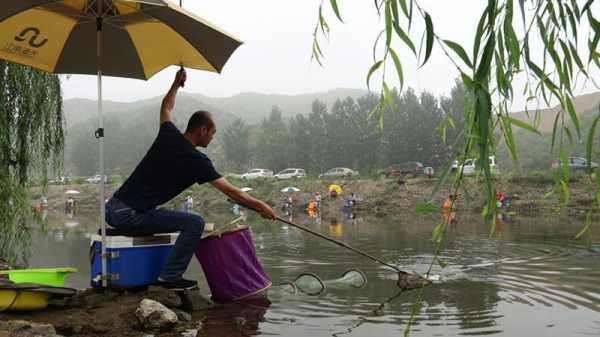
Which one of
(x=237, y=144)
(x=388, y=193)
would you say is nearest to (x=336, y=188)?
(x=388, y=193)

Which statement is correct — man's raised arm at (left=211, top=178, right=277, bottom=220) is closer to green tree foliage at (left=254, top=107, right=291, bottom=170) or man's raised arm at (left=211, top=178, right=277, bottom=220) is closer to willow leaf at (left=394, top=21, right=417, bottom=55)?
willow leaf at (left=394, top=21, right=417, bottom=55)

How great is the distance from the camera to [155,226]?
4.80 meters

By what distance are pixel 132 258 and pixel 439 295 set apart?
339 centimetres

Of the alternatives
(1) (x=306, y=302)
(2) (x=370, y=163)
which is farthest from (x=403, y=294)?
(2) (x=370, y=163)

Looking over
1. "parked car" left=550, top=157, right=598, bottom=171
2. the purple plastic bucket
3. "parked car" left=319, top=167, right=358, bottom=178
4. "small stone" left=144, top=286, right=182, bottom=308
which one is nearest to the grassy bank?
"parked car" left=550, top=157, right=598, bottom=171

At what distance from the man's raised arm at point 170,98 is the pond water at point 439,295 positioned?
1910 mm

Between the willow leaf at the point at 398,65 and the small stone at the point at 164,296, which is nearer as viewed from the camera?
the willow leaf at the point at 398,65

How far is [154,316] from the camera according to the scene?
4383 mm

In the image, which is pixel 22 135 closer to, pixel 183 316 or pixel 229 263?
pixel 229 263

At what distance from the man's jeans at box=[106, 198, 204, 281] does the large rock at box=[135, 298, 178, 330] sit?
0.36m

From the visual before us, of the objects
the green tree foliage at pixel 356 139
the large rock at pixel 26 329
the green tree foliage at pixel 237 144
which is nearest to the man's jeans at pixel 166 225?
the large rock at pixel 26 329

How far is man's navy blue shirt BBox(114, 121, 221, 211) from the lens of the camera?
15.3ft

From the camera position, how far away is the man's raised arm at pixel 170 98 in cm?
505

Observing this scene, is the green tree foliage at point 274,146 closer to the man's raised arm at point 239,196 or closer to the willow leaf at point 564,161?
the man's raised arm at point 239,196
